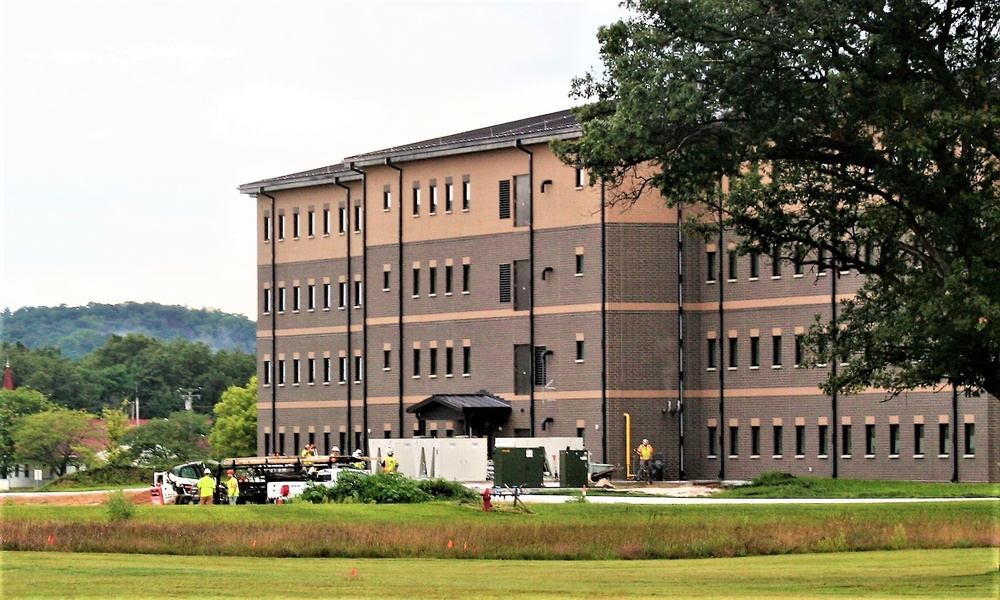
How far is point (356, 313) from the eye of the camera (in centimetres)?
8956

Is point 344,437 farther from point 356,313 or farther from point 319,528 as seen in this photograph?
point 319,528

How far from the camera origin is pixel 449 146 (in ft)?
271

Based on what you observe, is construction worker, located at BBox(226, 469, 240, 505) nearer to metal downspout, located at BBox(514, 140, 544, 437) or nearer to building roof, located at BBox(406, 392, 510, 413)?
building roof, located at BBox(406, 392, 510, 413)

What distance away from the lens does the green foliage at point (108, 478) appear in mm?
84312

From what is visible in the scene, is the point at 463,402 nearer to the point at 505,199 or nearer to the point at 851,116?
the point at 505,199

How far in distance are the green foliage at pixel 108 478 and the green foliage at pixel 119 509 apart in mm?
37794

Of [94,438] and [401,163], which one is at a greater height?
[401,163]

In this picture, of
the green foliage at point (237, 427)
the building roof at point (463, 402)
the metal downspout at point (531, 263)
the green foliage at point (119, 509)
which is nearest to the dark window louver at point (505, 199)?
the metal downspout at point (531, 263)

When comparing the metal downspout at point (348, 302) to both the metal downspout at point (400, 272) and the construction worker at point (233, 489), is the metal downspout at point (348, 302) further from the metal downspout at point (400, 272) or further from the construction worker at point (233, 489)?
the construction worker at point (233, 489)

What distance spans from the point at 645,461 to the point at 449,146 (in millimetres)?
16691

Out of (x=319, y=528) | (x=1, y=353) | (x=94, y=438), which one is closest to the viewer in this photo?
(x=319, y=528)

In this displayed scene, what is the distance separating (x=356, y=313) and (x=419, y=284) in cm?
569

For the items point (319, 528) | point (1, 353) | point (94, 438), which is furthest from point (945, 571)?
point (1, 353)

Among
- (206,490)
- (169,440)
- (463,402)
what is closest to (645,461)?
(463,402)
